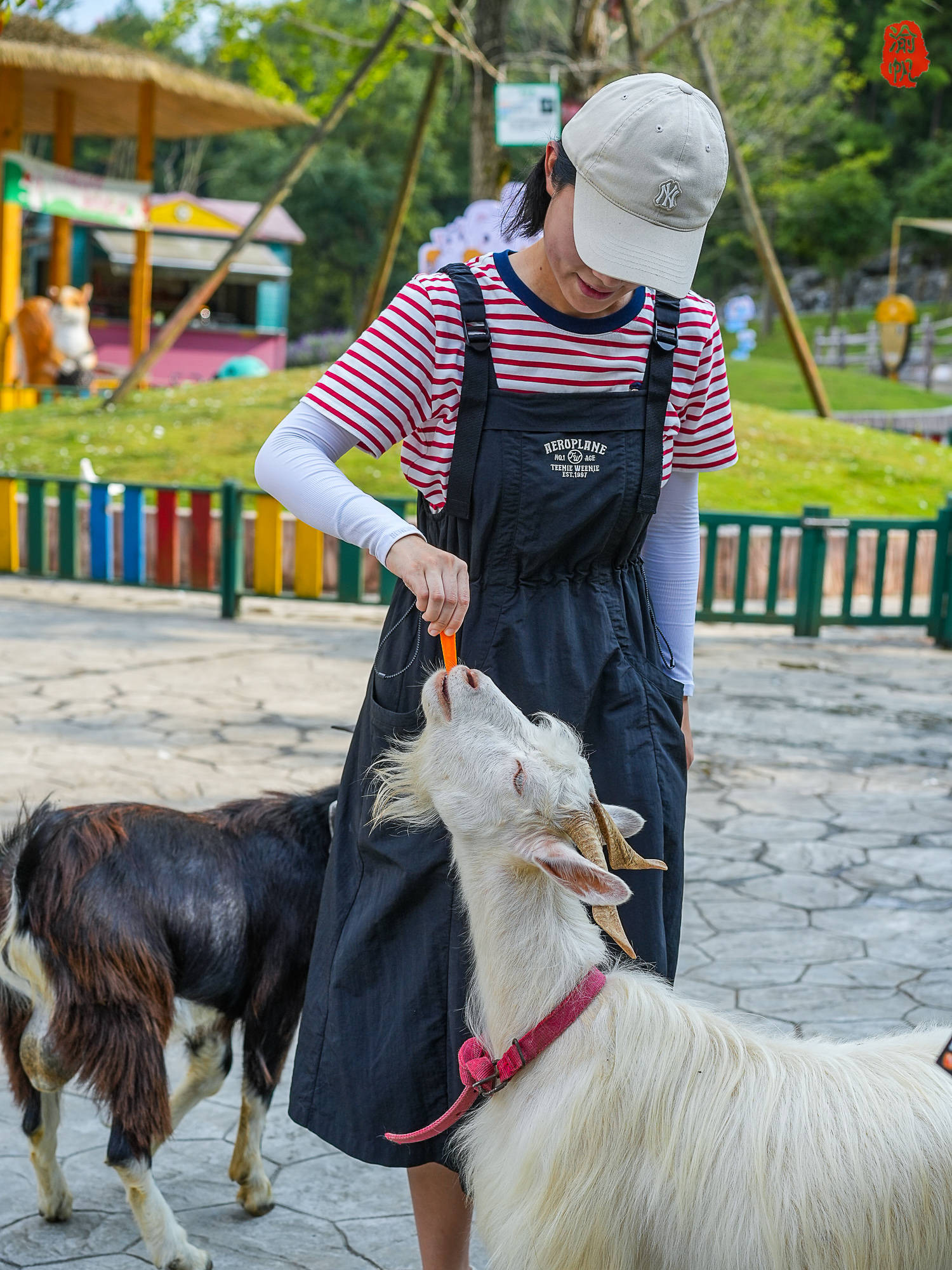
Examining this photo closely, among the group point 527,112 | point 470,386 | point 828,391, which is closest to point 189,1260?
point 470,386

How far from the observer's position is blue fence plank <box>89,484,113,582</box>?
948 centimetres

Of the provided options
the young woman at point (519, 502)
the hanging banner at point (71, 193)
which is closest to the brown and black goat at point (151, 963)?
the young woman at point (519, 502)

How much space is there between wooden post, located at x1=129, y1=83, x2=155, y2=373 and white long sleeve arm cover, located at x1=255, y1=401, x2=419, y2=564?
15578 millimetres

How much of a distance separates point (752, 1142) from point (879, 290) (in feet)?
167

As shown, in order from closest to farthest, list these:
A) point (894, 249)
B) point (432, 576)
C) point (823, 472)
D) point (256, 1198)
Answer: point (432, 576)
point (256, 1198)
point (823, 472)
point (894, 249)

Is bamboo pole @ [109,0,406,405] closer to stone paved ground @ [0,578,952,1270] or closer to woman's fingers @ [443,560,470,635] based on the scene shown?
stone paved ground @ [0,578,952,1270]

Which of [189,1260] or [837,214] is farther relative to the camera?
[837,214]

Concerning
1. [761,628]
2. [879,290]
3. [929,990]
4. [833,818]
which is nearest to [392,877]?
[929,990]

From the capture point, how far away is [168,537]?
30.8ft

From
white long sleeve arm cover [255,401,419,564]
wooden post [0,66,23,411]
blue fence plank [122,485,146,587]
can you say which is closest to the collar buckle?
white long sleeve arm cover [255,401,419,564]

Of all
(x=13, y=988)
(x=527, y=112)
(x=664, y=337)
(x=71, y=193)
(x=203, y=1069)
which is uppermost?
(x=71, y=193)

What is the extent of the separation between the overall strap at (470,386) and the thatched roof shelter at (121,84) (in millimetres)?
14860

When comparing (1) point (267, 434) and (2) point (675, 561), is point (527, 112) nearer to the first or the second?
(1) point (267, 434)

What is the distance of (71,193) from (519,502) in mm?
16386
